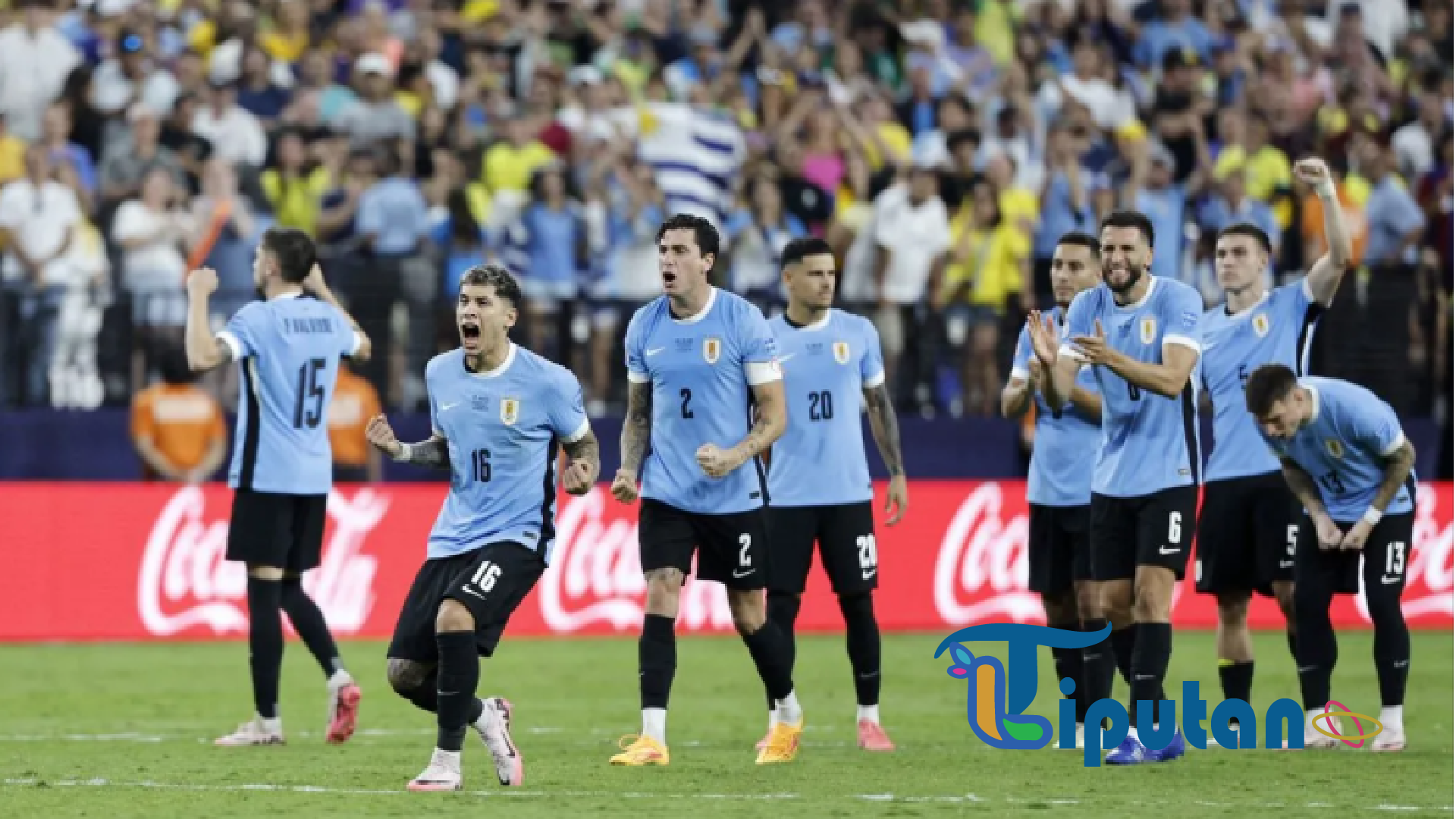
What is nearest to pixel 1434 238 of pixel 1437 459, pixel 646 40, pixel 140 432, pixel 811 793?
pixel 1437 459

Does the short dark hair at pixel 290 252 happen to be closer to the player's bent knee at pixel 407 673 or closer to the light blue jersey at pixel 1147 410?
the player's bent knee at pixel 407 673

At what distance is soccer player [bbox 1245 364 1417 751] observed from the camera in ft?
37.9

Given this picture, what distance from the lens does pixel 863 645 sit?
40.0 ft

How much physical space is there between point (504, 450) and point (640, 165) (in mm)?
11480

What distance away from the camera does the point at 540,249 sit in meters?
19.9

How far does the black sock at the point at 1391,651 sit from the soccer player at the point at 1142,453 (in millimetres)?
1412

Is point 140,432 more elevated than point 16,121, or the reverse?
point 16,121

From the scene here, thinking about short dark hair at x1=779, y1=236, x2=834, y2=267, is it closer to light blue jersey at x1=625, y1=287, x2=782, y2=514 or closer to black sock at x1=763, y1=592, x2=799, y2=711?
light blue jersey at x1=625, y1=287, x2=782, y2=514

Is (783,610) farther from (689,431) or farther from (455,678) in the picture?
(455,678)

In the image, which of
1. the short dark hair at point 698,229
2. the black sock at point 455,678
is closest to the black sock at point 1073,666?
the short dark hair at point 698,229

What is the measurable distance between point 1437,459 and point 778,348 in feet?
33.9

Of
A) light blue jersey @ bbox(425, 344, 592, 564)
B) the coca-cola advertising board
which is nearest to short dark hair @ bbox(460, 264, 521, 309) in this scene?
light blue jersey @ bbox(425, 344, 592, 564)

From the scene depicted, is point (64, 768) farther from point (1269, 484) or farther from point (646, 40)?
point (646, 40)

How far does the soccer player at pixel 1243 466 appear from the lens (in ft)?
41.0
